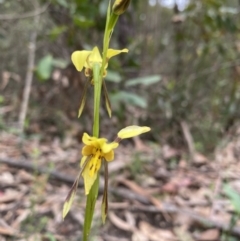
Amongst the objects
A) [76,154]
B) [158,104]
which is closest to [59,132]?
[76,154]

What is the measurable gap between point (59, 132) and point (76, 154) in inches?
14.5

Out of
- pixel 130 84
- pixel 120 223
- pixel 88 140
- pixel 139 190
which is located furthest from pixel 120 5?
pixel 130 84

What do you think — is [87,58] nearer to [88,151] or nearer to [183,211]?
[88,151]

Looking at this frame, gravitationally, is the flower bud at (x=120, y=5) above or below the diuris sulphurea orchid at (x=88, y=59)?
above

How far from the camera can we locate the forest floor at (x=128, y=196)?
4.71 feet

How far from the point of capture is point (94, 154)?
65cm

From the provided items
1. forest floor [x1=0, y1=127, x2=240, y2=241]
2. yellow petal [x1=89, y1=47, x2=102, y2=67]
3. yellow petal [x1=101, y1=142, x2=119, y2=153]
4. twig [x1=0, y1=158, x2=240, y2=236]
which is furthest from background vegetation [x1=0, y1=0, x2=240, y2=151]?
yellow petal [x1=101, y1=142, x2=119, y2=153]

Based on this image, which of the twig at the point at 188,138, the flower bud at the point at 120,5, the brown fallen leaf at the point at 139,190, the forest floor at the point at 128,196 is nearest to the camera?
the flower bud at the point at 120,5

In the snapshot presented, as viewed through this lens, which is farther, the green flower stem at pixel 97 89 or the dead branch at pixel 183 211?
the dead branch at pixel 183 211

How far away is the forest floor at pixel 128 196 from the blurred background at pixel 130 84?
61mm

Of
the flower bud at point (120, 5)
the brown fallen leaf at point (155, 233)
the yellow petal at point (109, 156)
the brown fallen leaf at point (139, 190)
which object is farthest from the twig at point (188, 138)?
the flower bud at point (120, 5)

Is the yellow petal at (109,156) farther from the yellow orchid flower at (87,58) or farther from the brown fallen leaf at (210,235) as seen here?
the brown fallen leaf at (210,235)

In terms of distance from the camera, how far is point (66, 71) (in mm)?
2283

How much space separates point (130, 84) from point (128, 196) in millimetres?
632
